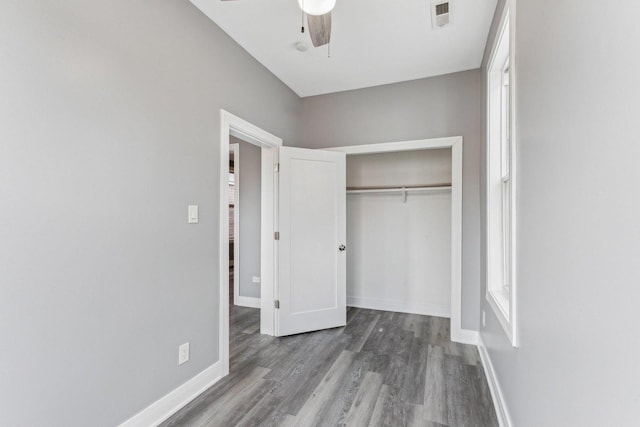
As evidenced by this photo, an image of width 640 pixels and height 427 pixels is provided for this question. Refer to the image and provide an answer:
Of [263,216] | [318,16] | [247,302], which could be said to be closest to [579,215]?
[318,16]

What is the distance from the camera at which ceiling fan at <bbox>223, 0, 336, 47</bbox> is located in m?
1.49

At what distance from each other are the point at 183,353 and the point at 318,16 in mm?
2315

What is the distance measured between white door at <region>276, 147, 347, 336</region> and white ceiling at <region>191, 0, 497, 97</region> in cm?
86

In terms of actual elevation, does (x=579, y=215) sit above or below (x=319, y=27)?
below

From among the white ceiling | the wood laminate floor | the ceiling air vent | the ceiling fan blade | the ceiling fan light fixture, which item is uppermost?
the white ceiling

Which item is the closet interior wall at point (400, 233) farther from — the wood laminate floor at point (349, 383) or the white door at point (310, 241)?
the white door at point (310, 241)

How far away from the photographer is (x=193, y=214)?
2.15 metres

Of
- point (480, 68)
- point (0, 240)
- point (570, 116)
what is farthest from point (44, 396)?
point (480, 68)

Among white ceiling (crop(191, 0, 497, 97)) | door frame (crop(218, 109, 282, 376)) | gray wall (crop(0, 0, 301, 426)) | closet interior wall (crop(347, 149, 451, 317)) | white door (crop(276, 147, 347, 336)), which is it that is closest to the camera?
gray wall (crop(0, 0, 301, 426))

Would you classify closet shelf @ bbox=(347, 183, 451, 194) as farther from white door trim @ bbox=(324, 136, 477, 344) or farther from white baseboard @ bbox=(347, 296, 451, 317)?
white baseboard @ bbox=(347, 296, 451, 317)

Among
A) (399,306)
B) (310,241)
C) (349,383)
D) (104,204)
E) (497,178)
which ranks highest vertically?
(497,178)

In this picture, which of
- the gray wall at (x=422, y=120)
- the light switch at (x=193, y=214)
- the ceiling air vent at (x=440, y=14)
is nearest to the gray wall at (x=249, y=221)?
the gray wall at (x=422, y=120)

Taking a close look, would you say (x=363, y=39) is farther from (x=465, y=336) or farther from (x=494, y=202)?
(x=465, y=336)

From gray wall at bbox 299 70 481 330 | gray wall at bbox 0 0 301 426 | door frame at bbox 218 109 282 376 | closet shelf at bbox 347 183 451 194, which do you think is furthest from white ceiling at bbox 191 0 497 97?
closet shelf at bbox 347 183 451 194
